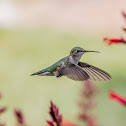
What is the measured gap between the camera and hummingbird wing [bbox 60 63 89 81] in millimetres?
3402

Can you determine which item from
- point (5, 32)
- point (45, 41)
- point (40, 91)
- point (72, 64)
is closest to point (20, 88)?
point (40, 91)

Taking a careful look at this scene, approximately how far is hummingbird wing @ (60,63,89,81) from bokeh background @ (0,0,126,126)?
54 centimetres

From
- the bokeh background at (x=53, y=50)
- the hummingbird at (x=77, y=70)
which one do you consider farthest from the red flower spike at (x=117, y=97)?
the bokeh background at (x=53, y=50)

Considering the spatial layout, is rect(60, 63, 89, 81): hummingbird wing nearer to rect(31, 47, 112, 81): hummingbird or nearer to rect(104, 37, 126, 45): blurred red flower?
rect(31, 47, 112, 81): hummingbird

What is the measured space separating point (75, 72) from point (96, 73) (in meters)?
0.19

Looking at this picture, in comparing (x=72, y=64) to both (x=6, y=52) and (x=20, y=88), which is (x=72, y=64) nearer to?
(x=20, y=88)

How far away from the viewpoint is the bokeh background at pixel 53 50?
1034cm

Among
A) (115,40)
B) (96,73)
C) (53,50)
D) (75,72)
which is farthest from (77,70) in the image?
(53,50)

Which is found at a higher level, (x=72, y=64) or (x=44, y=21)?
(x=72, y=64)

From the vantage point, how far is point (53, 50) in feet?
54.2

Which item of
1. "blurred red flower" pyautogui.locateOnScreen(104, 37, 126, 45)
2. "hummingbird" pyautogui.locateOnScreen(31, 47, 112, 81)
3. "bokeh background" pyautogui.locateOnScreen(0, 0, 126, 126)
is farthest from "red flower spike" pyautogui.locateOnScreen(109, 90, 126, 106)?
"bokeh background" pyautogui.locateOnScreen(0, 0, 126, 126)

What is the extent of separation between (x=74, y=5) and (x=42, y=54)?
740cm

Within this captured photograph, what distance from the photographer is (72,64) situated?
11.6 ft

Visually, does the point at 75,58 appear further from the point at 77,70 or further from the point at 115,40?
the point at 115,40
